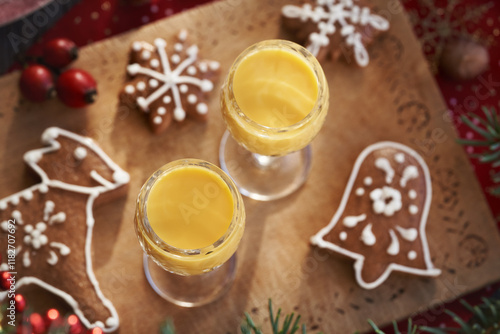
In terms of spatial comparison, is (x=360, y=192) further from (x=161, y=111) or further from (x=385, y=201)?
(x=161, y=111)

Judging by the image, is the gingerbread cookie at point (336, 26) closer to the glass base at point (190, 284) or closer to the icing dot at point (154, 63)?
the icing dot at point (154, 63)

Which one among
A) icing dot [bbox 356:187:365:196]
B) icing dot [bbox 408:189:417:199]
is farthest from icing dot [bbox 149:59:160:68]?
icing dot [bbox 408:189:417:199]

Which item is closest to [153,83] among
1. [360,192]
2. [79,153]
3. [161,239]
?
[79,153]

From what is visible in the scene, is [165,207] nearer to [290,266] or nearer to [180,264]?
[180,264]

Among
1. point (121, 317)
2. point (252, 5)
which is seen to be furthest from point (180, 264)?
point (252, 5)

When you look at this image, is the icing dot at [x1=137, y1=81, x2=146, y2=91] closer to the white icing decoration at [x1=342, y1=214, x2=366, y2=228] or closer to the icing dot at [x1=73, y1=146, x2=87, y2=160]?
the icing dot at [x1=73, y1=146, x2=87, y2=160]

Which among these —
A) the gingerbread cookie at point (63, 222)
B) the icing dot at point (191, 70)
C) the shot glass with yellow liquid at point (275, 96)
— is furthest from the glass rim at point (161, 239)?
the icing dot at point (191, 70)

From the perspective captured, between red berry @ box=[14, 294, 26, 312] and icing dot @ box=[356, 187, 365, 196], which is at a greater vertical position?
icing dot @ box=[356, 187, 365, 196]
